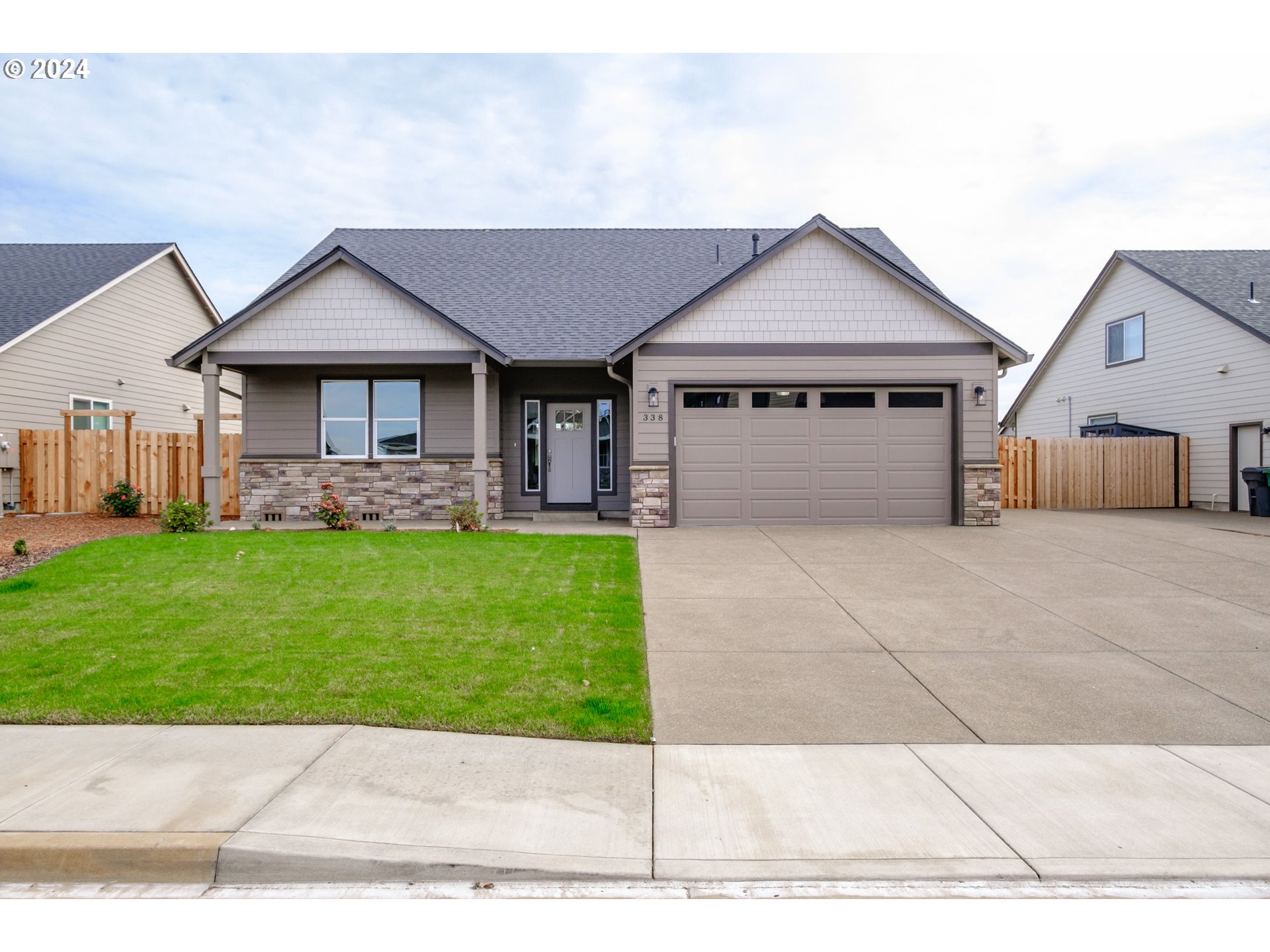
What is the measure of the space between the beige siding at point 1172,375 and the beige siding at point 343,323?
58.9 ft

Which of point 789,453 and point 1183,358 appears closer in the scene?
point 789,453

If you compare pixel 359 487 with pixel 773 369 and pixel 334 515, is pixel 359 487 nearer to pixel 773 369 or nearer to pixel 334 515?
pixel 334 515

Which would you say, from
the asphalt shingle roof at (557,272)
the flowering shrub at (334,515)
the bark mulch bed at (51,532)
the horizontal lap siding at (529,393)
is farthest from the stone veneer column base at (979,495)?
the bark mulch bed at (51,532)

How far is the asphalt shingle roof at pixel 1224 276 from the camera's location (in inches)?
694

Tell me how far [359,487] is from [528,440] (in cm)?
358

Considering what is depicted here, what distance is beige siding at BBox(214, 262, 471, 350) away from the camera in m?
13.5

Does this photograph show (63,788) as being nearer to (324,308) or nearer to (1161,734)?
(1161,734)


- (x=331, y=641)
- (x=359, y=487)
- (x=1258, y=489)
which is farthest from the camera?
(x=1258, y=489)

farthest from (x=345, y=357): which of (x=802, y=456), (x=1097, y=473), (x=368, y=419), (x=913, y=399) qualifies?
(x=1097, y=473)

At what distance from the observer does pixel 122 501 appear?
1504 cm

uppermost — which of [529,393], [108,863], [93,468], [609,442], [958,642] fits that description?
[529,393]

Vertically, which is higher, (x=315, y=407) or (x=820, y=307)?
(x=820, y=307)
